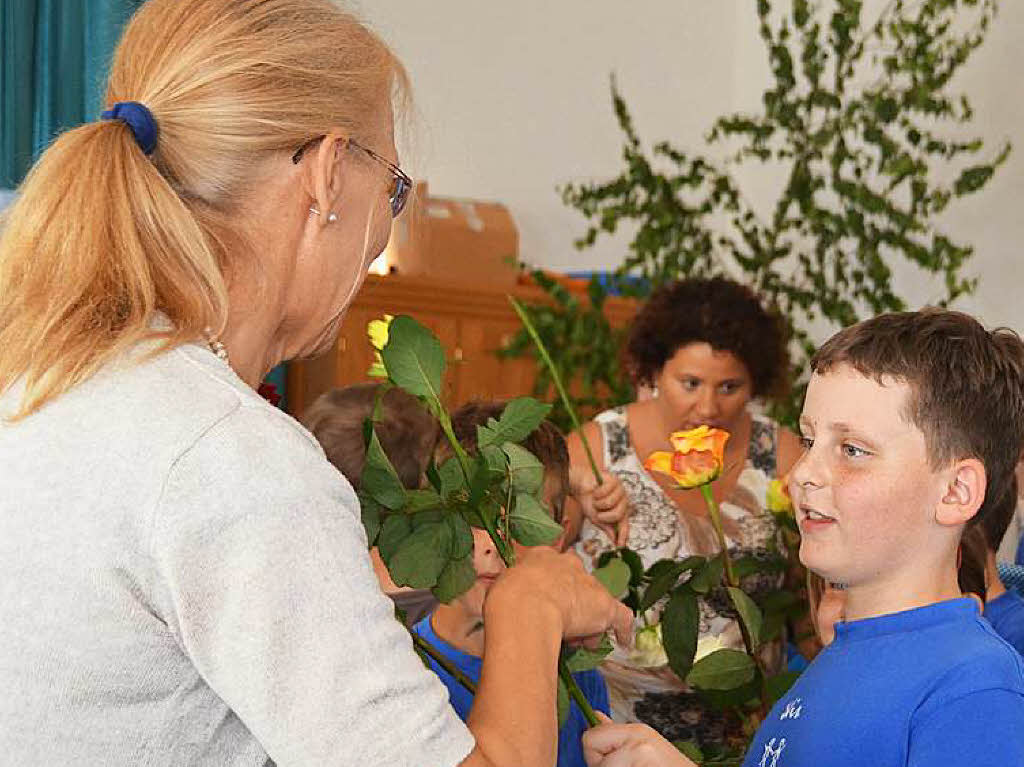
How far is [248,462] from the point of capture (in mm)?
861

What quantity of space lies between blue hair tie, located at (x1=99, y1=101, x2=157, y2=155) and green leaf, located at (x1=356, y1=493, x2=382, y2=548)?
0.35m

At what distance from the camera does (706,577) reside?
142 cm

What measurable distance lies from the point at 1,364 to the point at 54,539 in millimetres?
153

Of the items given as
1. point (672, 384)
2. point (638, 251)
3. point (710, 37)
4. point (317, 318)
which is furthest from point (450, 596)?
point (710, 37)

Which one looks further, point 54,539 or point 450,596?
point 450,596

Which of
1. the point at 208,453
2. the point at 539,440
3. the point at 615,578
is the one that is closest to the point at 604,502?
the point at 539,440

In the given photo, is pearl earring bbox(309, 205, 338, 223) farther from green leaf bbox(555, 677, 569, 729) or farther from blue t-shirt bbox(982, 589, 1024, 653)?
blue t-shirt bbox(982, 589, 1024, 653)

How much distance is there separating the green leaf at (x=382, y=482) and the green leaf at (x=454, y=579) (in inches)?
2.7

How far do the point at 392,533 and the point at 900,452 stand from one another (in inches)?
18.6

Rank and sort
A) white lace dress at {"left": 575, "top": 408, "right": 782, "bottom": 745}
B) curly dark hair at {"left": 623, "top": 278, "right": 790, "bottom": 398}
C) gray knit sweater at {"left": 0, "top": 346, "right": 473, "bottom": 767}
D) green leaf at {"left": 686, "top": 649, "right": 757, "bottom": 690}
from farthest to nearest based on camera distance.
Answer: curly dark hair at {"left": 623, "top": 278, "right": 790, "bottom": 398} < white lace dress at {"left": 575, "top": 408, "right": 782, "bottom": 745} < green leaf at {"left": 686, "top": 649, "right": 757, "bottom": 690} < gray knit sweater at {"left": 0, "top": 346, "right": 473, "bottom": 767}

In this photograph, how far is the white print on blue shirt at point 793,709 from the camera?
1258mm

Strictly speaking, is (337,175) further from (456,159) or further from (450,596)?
(456,159)

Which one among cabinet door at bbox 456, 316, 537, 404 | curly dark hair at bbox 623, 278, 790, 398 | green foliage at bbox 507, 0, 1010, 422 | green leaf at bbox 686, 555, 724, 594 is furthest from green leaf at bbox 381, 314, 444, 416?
cabinet door at bbox 456, 316, 537, 404

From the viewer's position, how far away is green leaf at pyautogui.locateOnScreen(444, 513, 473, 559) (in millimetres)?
1173
